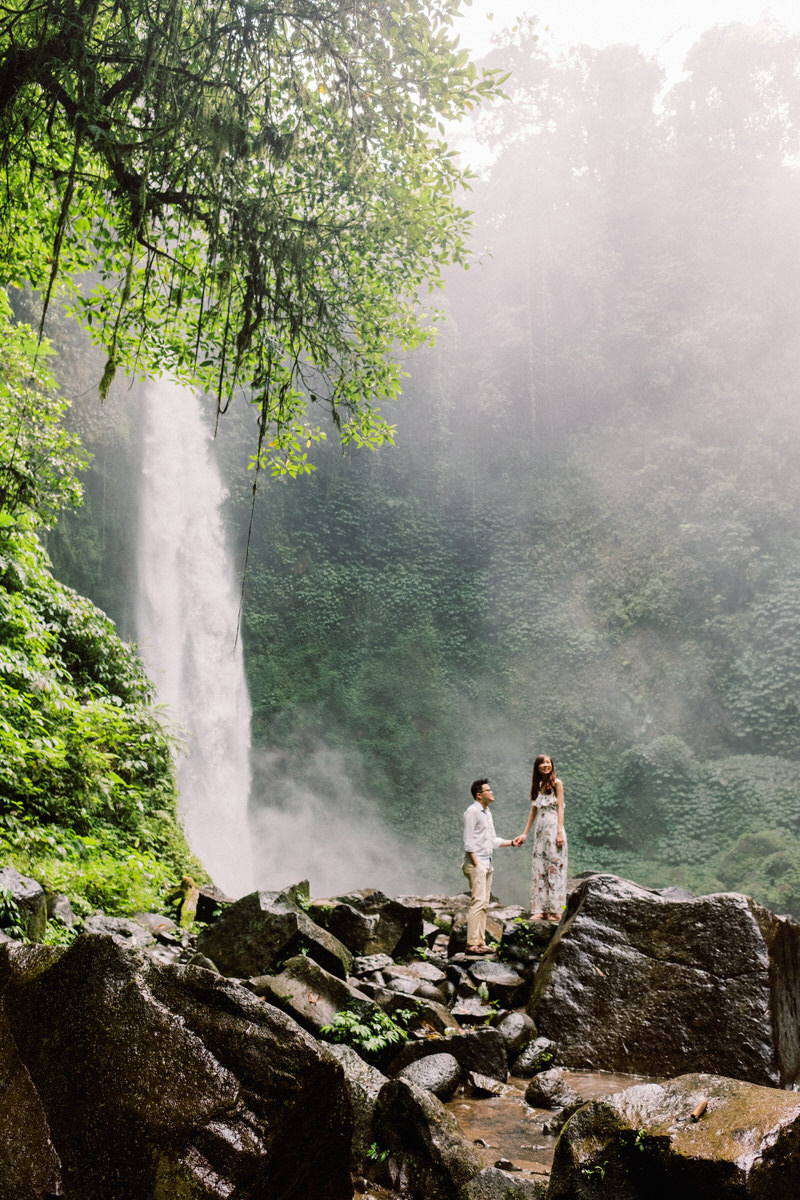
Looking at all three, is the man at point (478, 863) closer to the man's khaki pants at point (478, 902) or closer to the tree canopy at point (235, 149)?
the man's khaki pants at point (478, 902)

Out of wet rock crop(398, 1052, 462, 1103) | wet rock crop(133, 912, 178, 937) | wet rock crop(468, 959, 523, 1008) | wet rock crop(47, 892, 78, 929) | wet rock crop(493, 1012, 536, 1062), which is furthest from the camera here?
wet rock crop(133, 912, 178, 937)

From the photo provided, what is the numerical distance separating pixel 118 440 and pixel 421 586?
821 centimetres

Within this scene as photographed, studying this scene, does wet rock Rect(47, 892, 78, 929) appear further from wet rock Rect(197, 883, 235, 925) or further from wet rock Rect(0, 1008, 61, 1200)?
wet rock Rect(0, 1008, 61, 1200)

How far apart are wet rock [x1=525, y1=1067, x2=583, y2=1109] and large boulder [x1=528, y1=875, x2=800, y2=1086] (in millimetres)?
592

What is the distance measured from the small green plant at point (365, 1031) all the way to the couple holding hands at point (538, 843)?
2430mm

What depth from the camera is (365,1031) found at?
3287 millimetres

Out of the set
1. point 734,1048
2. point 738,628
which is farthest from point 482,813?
point 738,628

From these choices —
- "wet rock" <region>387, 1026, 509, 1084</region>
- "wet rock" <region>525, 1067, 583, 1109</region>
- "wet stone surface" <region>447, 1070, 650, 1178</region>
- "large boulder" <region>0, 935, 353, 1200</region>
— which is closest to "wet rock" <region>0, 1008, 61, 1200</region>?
"large boulder" <region>0, 935, 353, 1200</region>

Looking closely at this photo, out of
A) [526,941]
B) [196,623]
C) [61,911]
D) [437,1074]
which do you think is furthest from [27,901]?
[196,623]

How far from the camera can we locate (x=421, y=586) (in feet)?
62.2

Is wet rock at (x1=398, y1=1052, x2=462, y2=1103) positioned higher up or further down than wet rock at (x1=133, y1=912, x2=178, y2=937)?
further down

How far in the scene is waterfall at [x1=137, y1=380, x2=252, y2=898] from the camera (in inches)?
575

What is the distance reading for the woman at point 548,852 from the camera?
6.43m

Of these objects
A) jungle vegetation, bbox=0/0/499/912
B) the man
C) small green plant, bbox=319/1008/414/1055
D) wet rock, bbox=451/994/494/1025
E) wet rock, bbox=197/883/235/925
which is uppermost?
jungle vegetation, bbox=0/0/499/912
